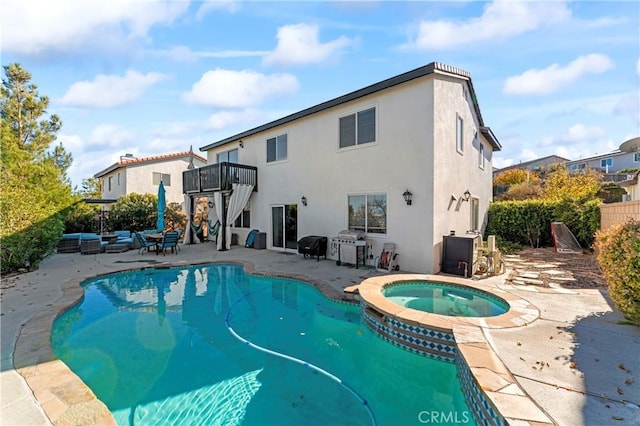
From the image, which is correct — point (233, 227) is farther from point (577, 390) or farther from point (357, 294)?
point (577, 390)

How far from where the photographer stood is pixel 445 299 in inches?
249

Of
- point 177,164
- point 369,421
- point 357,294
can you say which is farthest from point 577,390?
point 177,164

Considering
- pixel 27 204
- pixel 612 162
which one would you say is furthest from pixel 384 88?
pixel 612 162

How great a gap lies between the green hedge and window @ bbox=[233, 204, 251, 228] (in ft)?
41.2

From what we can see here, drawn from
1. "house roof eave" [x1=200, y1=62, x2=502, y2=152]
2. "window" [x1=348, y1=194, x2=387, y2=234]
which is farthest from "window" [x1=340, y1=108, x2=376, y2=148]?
"window" [x1=348, y1=194, x2=387, y2=234]

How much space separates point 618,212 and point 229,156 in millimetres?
16642

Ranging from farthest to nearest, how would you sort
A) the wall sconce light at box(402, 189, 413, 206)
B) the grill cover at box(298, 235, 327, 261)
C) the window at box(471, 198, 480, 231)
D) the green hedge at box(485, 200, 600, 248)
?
the window at box(471, 198, 480, 231), the green hedge at box(485, 200, 600, 248), the grill cover at box(298, 235, 327, 261), the wall sconce light at box(402, 189, 413, 206)

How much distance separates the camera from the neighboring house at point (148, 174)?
72.2 feet

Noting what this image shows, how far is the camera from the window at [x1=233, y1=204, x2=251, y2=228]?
15617 millimetres

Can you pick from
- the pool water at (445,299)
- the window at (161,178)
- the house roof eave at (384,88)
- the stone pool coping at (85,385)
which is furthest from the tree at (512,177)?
the window at (161,178)

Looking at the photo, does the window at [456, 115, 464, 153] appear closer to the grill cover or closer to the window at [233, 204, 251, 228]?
the grill cover

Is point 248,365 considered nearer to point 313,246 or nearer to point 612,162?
point 313,246

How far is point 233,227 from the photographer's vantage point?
16469mm

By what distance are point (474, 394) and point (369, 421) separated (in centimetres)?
123
